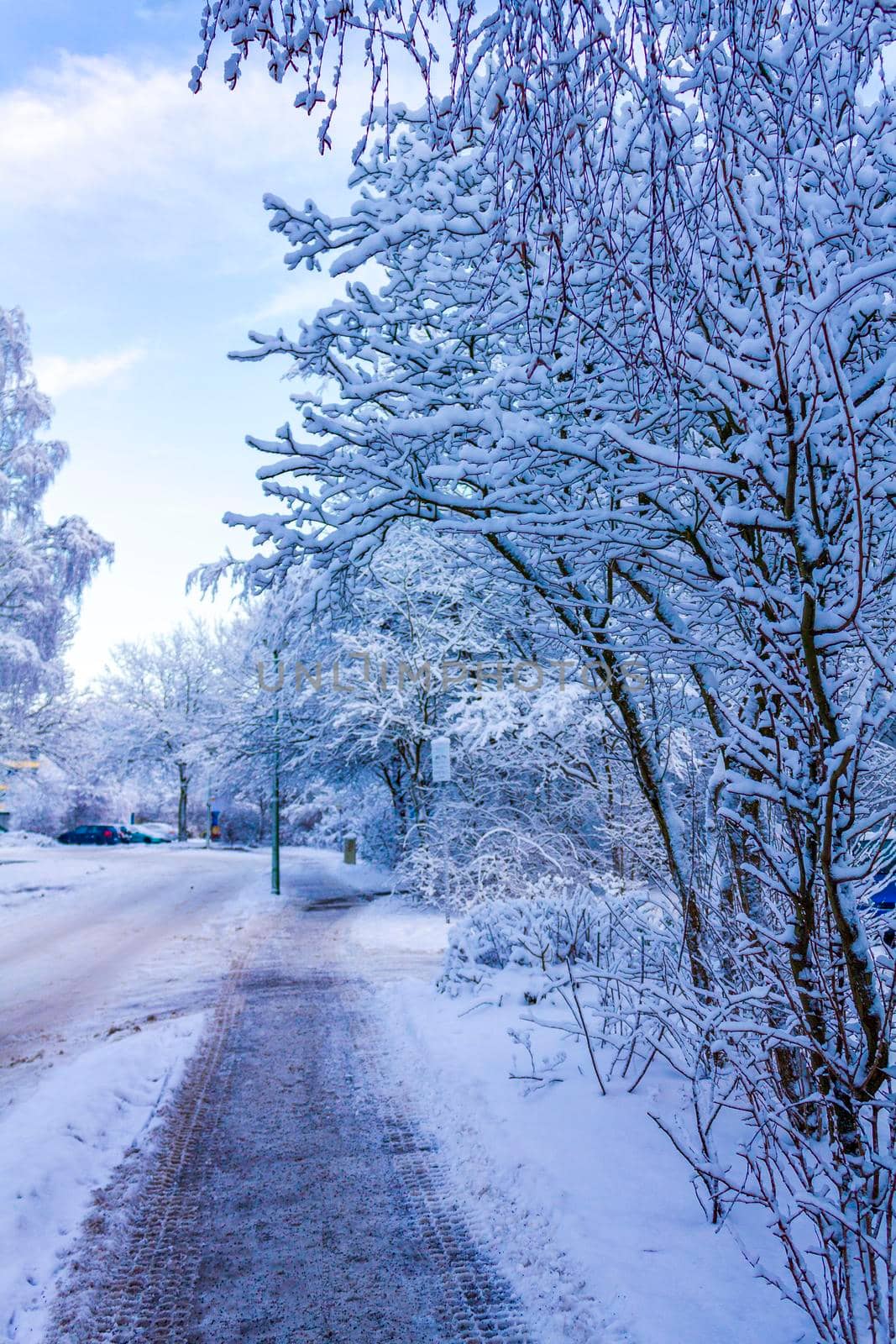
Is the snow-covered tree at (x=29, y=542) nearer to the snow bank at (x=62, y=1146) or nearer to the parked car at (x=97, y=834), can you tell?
the snow bank at (x=62, y=1146)

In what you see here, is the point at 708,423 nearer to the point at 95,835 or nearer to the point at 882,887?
the point at 882,887

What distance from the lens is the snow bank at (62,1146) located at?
10.8 feet

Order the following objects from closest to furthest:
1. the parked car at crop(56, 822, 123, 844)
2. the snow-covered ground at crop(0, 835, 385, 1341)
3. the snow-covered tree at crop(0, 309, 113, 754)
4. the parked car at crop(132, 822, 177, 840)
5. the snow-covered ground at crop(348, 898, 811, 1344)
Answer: the snow-covered ground at crop(348, 898, 811, 1344), the snow-covered ground at crop(0, 835, 385, 1341), the snow-covered tree at crop(0, 309, 113, 754), the parked car at crop(56, 822, 123, 844), the parked car at crop(132, 822, 177, 840)

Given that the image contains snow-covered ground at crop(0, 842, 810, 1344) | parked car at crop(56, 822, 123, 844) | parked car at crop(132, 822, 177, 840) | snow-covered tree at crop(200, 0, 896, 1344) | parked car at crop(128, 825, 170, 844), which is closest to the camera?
snow-covered tree at crop(200, 0, 896, 1344)

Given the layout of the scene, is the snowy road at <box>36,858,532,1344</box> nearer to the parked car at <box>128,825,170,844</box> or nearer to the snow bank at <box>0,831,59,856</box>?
the snow bank at <box>0,831,59,856</box>

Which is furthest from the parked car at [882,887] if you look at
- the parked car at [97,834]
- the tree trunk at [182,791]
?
the parked car at [97,834]

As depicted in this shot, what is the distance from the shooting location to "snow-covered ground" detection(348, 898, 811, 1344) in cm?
286

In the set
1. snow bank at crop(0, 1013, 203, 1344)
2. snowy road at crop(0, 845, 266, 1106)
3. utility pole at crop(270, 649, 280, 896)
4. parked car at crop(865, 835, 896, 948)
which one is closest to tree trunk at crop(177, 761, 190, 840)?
snowy road at crop(0, 845, 266, 1106)

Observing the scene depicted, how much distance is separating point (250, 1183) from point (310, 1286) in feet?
3.52

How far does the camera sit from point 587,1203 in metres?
3.68

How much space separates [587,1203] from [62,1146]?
2792 mm

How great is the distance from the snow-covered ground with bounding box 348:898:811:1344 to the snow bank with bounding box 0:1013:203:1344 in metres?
1.75

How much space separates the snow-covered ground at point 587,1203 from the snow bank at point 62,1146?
5.75ft

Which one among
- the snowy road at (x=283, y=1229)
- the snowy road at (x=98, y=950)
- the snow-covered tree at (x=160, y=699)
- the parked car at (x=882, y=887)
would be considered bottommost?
the snowy road at (x=98, y=950)
